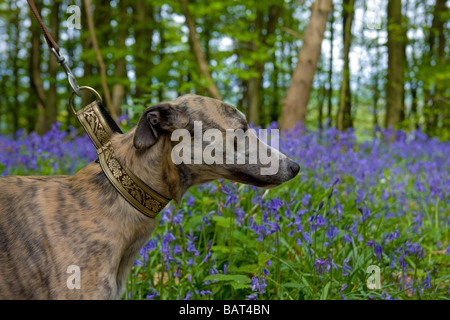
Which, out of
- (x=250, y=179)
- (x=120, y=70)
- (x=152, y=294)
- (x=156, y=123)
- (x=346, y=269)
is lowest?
(x=152, y=294)

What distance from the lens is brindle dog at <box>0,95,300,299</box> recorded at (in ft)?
7.25

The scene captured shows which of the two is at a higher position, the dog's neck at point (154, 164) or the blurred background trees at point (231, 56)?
the blurred background trees at point (231, 56)

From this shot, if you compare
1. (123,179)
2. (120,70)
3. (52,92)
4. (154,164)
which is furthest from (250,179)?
(52,92)

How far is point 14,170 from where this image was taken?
6117 mm

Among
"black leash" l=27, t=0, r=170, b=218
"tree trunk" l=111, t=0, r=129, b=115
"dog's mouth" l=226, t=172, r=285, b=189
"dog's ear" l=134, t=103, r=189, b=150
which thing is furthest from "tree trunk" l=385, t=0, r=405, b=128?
"black leash" l=27, t=0, r=170, b=218

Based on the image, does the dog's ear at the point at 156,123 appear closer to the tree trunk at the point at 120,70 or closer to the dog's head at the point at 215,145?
the dog's head at the point at 215,145

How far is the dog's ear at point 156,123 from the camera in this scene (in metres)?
2.36

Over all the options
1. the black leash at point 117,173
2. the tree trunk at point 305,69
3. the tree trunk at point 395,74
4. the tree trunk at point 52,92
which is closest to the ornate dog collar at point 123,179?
the black leash at point 117,173

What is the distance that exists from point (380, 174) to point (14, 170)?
5.61 metres

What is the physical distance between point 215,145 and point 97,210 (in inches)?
29.4

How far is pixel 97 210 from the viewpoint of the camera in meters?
2.34

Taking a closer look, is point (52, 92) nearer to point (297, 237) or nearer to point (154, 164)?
point (297, 237)
